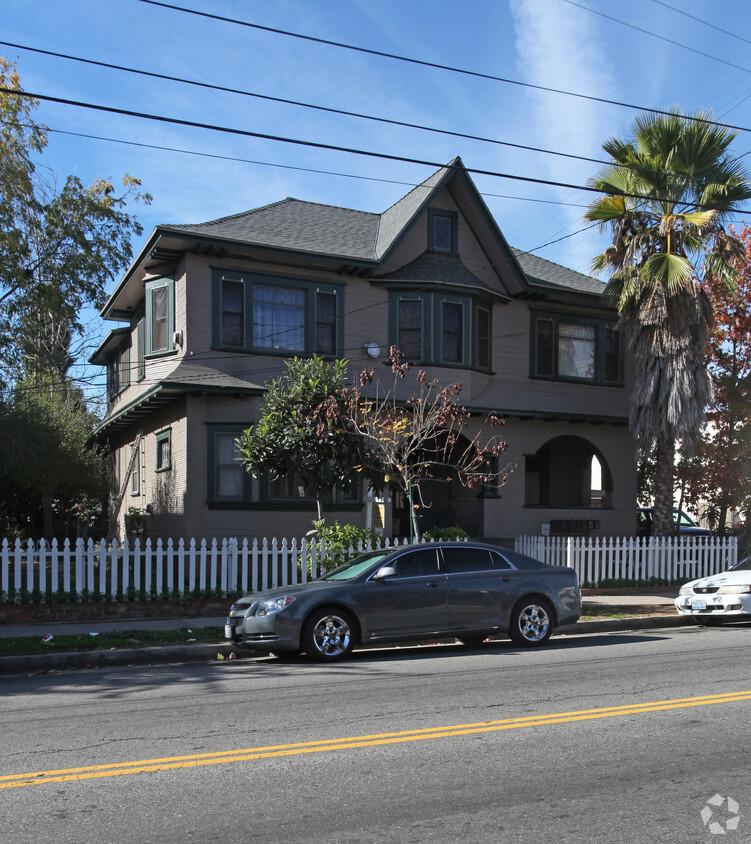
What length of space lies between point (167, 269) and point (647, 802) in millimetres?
16530

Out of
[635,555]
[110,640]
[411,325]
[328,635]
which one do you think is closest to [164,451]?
[411,325]

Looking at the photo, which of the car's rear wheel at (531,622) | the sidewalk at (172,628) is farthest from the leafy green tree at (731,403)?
the car's rear wheel at (531,622)

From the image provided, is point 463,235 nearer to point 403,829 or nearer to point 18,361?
point 18,361

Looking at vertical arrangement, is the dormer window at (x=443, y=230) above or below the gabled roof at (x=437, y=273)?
above

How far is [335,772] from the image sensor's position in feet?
19.0

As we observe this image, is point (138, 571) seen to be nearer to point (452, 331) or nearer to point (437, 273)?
point (452, 331)

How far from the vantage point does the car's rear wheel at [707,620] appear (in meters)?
15.1

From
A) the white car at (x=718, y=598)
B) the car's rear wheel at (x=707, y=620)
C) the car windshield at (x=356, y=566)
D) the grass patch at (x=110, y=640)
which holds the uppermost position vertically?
the car windshield at (x=356, y=566)

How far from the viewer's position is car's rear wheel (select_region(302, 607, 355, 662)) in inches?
424

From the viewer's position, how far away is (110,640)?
40.0ft

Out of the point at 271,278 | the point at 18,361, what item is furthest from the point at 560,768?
the point at 18,361

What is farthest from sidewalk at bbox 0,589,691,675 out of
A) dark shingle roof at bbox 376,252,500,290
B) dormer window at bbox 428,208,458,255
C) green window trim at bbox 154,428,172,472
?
dormer window at bbox 428,208,458,255

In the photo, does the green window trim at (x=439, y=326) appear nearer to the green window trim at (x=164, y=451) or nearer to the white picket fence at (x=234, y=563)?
the white picket fence at (x=234, y=563)

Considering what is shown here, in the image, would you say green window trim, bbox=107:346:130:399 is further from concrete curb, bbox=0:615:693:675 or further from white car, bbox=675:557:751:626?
white car, bbox=675:557:751:626
